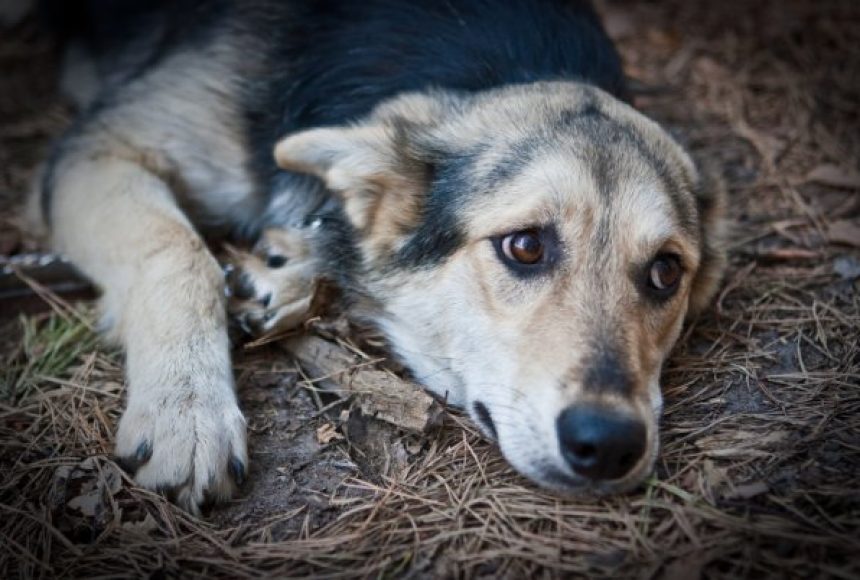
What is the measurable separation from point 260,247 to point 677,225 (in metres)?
2.00

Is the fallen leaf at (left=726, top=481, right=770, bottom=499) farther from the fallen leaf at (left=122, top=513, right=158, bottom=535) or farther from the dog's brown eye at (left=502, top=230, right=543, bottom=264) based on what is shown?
the fallen leaf at (left=122, top=513, right=158, bottom=535)

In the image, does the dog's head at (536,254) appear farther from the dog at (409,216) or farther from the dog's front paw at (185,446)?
the dog's front paw at (185,446)

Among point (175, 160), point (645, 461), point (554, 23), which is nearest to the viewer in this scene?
point (645, 461)

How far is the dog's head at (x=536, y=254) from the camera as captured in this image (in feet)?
9.53

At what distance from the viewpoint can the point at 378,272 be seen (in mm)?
3750

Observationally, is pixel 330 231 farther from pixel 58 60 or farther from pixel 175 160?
pixel 58 60

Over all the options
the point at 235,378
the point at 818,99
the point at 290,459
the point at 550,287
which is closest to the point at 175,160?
the point at 235,378

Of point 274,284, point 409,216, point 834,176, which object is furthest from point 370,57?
point 834,176

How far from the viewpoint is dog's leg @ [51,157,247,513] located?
3104 millimetres

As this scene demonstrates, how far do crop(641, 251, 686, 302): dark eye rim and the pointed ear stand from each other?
3.07ft

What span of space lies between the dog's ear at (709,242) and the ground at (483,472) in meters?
0.13

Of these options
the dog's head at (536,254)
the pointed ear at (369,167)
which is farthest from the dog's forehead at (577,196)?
the pointed ear at (369,167)

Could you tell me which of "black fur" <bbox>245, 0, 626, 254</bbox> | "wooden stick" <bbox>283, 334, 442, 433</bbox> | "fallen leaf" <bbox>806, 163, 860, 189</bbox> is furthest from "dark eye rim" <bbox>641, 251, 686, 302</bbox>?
"fallen leaf" <bbox>806, 163, 860, 189</bbox>

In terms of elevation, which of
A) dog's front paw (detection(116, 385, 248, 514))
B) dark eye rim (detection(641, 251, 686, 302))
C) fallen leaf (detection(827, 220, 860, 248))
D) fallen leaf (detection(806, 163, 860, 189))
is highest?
dark eye rim (detection(641, 251, 686, 302))
